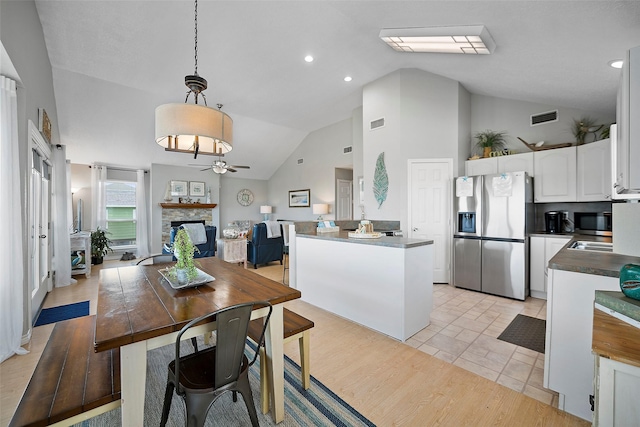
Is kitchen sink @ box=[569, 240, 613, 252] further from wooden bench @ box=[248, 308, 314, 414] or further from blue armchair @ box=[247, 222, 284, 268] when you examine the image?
blue armchair @ box=[247, 222, 284, 268]

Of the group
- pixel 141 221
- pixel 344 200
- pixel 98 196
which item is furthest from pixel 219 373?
pixel 98 196

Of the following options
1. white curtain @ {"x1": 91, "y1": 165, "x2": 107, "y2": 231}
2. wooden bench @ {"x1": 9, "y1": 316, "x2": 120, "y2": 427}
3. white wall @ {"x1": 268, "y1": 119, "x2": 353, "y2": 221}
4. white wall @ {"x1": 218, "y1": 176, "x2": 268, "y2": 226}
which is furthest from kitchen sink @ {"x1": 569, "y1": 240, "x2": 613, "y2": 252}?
white curtain @ {"x1": 91, "y1": 165, "x2": 107, "y2": 231}

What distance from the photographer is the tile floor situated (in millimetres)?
2002

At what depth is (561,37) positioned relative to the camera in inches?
95.8

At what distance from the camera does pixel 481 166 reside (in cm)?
437

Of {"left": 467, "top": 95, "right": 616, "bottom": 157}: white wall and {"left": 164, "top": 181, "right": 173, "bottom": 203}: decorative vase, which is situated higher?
{"left": 467, "top": 95, "right": 616, "bottom": 157}: white wall

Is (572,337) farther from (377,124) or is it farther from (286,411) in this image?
(377,124)

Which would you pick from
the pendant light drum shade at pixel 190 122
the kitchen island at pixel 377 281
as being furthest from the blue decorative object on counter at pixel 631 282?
the pendant light drum shade at pixel 190 122

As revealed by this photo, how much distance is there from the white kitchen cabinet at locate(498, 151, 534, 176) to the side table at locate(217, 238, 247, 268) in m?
4.76

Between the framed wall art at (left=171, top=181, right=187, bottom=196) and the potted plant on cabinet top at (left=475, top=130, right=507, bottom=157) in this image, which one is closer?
the potted plant on cabinet top at (left=475, top=130, right=507, bottom=157)

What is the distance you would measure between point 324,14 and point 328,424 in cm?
393

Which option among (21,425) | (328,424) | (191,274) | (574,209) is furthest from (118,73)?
(574,209)

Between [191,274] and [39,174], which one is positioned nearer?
[191,274]

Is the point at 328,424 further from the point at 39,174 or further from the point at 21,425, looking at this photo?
the point at 39,174
